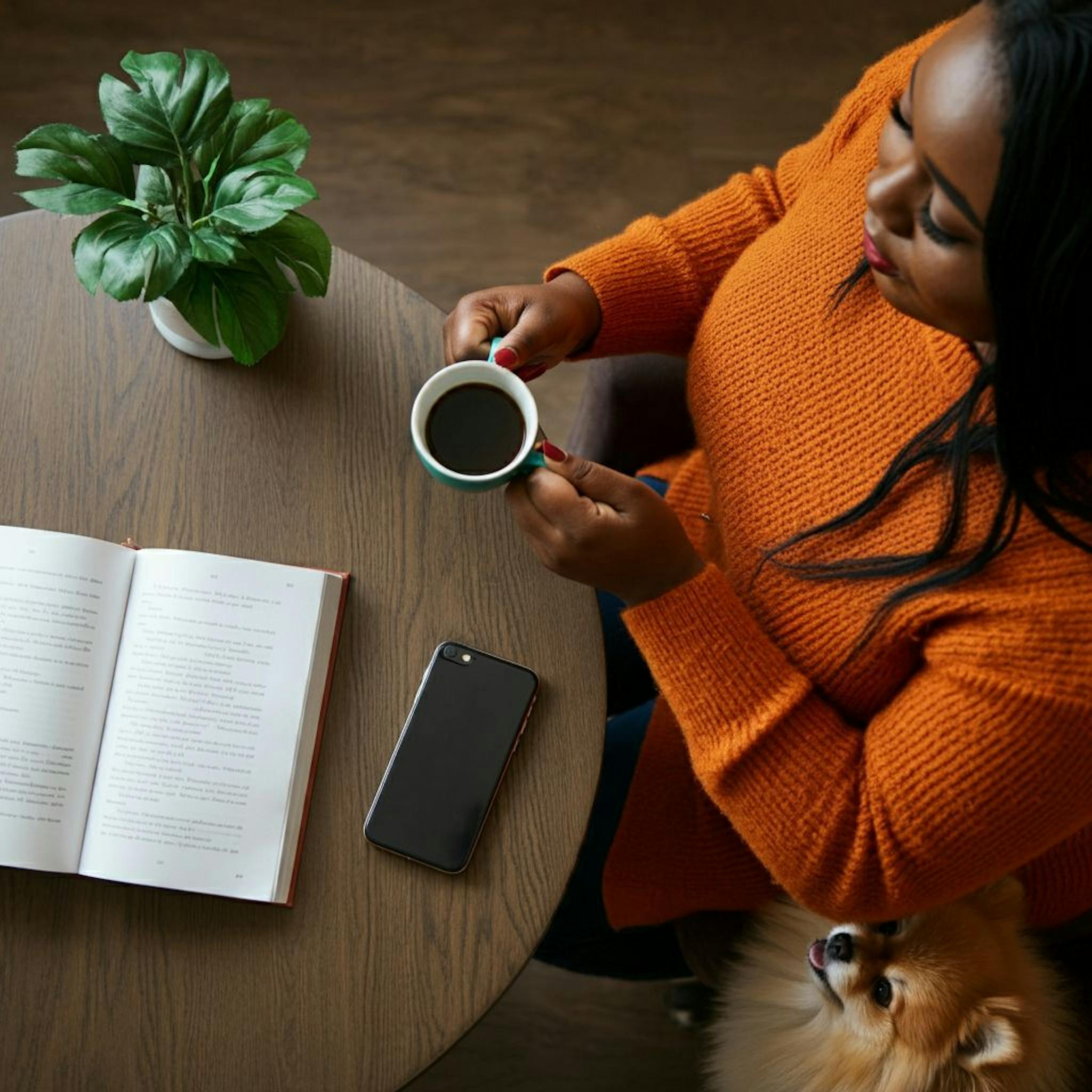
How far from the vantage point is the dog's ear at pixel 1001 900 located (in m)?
1.05

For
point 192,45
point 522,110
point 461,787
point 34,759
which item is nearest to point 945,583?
point 461,787

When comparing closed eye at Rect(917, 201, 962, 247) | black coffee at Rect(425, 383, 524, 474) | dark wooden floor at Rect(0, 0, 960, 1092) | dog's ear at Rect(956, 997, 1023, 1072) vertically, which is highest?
dark wooden floor at Rect(0, 0, 960, 1092)

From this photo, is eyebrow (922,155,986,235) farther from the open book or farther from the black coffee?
the open book

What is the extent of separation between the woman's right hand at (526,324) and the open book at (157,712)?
0.91 feet

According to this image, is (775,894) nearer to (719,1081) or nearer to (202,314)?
(719,1081)

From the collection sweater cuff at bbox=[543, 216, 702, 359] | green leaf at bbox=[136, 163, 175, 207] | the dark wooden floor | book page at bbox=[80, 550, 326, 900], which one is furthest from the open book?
the dark wooden floor

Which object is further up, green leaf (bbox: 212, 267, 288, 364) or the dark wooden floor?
the dark wooden floor

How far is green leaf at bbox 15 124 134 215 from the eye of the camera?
80cm

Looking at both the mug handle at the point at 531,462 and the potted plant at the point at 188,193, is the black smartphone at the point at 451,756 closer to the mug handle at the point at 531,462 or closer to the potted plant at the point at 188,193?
the mug handle at the point at 531,462

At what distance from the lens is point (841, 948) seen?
1.06 metres

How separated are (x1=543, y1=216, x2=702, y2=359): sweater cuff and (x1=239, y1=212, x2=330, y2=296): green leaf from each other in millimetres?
275

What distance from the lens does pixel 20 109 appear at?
5.92ft

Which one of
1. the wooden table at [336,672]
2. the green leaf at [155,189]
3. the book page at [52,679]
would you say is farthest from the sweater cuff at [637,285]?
the book page at [52,679]

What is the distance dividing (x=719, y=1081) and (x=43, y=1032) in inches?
29.4
